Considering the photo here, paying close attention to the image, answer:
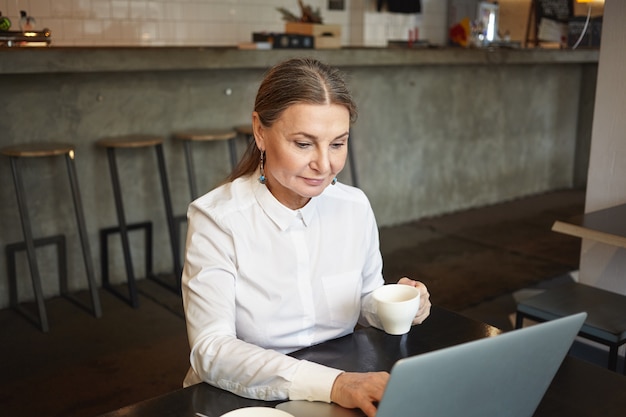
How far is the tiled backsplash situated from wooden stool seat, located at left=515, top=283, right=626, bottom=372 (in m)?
4.23

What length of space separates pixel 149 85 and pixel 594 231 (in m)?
2.74

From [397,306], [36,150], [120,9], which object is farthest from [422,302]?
[120,9]

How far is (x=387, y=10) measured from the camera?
23.5 ft

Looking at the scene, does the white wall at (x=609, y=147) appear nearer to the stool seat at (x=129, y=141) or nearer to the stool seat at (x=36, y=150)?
the stool seat at (x=129, y=141)

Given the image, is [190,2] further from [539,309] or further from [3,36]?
[539,309]

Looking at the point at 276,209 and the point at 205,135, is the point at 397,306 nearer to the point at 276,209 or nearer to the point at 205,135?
the point at 276,209

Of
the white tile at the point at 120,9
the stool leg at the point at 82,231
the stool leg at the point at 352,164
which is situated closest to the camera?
the stool leg at the point at 82,231

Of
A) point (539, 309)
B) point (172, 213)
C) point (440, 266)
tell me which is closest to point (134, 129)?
point (172, 213)

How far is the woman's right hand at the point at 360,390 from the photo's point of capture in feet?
4.07

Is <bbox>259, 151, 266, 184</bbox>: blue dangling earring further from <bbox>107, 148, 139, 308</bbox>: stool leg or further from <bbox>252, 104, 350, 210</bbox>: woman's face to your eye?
<bbox>107, 148, 139, 308</bbox>: stool leg

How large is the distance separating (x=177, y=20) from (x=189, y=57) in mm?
2258

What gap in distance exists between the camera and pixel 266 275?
5.39ft

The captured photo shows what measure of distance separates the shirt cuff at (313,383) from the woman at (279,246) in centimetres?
3

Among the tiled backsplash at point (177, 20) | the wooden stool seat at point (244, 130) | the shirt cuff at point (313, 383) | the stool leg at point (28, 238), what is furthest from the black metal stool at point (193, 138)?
the shirt cuff at point (313, 383)
